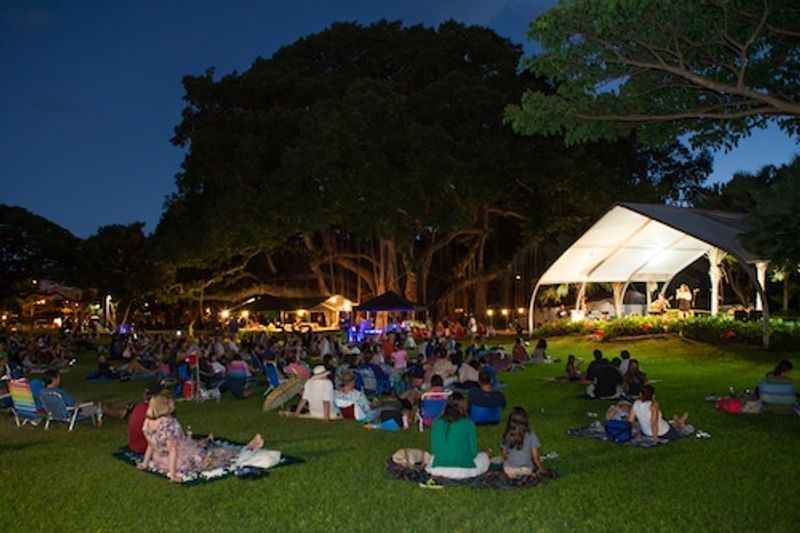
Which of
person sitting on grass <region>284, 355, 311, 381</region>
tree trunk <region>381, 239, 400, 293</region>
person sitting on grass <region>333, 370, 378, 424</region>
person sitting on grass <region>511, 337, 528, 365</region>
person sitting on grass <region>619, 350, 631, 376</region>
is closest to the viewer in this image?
person sitting on grass <region>333, 370, 378, 424</region>

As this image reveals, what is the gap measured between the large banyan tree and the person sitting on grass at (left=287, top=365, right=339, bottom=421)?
17.9m

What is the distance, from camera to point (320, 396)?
12.2 meters

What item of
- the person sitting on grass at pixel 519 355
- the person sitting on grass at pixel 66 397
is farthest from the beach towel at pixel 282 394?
the person sitting on grass at pixel 519 355

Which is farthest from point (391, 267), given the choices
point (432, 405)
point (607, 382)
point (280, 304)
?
point (432, 405)

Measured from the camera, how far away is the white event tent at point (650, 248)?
22.0 metres

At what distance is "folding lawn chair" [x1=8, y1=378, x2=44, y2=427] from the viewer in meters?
12.0

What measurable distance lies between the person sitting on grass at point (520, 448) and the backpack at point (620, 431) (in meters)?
2.24

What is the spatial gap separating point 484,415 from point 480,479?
329 centimetres

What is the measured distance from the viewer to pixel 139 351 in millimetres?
23625

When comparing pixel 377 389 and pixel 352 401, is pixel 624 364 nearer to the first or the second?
pixel 377 389

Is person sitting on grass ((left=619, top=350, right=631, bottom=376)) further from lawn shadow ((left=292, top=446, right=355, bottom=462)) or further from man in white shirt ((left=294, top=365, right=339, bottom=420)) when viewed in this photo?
lawn shadow ((left=292, top=446, right=355, bottom=462))

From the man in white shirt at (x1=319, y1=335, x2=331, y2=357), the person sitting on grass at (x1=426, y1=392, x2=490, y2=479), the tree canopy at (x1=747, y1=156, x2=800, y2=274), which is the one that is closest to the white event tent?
the tree canopy at (x1=747, y1=156, x2=800, y2=274)

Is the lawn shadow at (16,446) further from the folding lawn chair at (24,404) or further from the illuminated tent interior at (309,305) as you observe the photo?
the illuminated tent interior at (309,305)

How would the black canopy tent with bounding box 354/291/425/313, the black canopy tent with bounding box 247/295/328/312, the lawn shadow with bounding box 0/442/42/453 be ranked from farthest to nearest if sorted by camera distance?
the black canopy tent with bounding box 247/295/328/312 < the black canopy tent with bounding box 354/291/425/313 < the lawn shadow with bounding box 0/442/42/453
